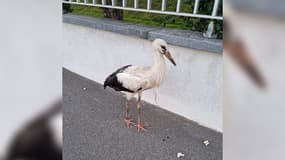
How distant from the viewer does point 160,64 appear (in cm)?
306

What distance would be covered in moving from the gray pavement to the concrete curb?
738 millimetres

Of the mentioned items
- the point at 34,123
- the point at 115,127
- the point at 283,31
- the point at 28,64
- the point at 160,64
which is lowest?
the point at 115,127

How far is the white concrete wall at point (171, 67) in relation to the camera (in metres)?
3.07

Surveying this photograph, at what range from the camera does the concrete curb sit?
2945 millimetres

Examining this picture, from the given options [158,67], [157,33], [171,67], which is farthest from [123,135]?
[157,33]

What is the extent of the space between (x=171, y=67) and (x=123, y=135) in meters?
0.79

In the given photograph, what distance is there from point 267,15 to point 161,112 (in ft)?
10.5

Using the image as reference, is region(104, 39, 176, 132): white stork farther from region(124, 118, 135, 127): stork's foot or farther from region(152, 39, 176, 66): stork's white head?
region(124, 118, 135, 127): stork's foot

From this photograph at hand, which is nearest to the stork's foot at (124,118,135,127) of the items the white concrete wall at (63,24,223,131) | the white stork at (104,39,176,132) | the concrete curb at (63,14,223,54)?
the white stork at (104,39,176,132)

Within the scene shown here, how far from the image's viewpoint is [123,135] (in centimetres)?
315

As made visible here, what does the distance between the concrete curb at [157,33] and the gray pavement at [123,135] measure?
0.74 metres

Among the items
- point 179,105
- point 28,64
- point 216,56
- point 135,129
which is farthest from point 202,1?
point 28,64

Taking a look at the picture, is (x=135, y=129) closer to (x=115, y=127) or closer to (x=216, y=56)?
(x=115, y=127)

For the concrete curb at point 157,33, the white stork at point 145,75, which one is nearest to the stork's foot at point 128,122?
the white stork at point 145,75
